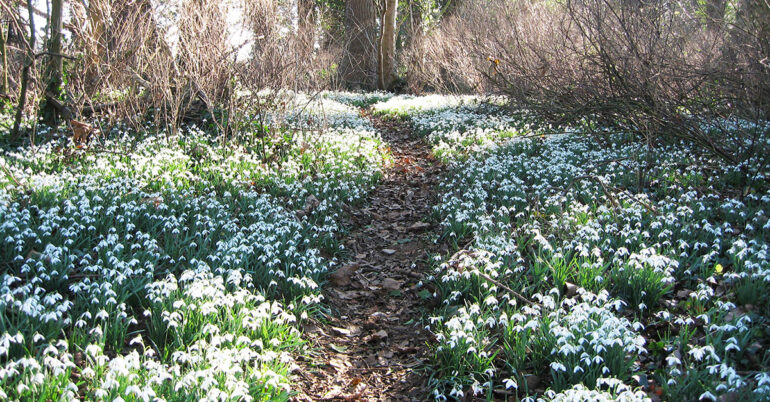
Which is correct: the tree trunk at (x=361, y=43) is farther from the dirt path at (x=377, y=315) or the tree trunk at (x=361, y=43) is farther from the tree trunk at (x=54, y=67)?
the dirt path at (x=377, y=315)

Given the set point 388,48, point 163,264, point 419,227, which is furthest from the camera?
point 388,48

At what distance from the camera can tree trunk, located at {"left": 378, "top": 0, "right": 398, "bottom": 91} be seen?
19.7m

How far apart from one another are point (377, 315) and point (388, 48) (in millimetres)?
18259

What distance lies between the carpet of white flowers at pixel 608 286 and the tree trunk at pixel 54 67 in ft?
19.6

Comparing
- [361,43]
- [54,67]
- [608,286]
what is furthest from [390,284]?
[361,43]

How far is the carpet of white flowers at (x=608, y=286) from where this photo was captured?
285 cm

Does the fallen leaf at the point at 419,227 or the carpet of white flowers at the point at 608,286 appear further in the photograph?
the fallen leaf at the point at 419,227

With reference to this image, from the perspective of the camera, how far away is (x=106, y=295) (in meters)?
3.36

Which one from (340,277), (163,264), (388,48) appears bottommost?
(340,277)

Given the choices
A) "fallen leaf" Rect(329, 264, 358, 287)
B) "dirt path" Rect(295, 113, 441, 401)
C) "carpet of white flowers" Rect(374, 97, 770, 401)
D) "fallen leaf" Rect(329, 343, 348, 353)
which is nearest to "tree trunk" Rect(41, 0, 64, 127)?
"dirt path" Rect(295, 113, 441, 401)

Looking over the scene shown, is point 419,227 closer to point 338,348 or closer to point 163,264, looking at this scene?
point 338,348

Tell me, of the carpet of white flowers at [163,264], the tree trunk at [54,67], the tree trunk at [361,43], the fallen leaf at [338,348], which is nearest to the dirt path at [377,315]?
the fallen leaf at [338,348]

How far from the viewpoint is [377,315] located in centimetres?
424

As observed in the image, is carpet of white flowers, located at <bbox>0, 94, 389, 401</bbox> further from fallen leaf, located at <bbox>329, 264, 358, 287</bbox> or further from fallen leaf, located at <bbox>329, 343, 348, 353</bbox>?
fallen leaf, located at <bbox>329, 343, 348, 353</bbox>
